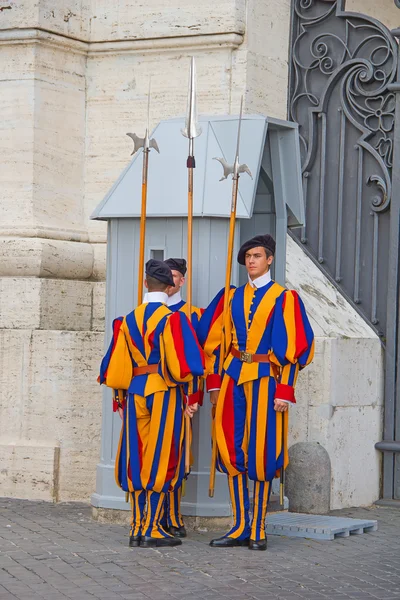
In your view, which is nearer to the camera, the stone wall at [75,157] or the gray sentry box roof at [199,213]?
the gray sentry box roof at [199,213]

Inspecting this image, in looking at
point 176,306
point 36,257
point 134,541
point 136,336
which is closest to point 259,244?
point 176,306

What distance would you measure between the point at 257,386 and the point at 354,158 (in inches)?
102

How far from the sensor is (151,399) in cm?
687

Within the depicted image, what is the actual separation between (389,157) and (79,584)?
4.06 metres

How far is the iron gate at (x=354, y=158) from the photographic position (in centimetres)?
869

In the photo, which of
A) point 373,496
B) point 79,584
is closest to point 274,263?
point 373,496

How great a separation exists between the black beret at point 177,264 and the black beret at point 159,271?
0.98 ft

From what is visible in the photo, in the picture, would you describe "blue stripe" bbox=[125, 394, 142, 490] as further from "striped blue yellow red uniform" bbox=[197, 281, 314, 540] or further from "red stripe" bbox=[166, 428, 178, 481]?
"striped blue yellow red uniform" bbox=[197, 281, 314, 540]

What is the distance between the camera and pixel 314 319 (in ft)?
27.5

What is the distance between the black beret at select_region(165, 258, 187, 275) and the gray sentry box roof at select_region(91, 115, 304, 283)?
29 cm

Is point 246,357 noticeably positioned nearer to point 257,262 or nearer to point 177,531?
point 257,262

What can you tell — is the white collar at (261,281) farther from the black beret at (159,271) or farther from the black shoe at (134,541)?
the black shoe at (134,541)

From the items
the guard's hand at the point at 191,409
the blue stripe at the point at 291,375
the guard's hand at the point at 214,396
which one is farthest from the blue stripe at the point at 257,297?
the guard's hand at the point at 191,409

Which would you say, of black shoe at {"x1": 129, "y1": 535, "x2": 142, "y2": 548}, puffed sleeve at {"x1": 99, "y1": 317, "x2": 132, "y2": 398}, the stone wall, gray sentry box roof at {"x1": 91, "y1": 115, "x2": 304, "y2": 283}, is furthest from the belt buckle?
the stone wall
